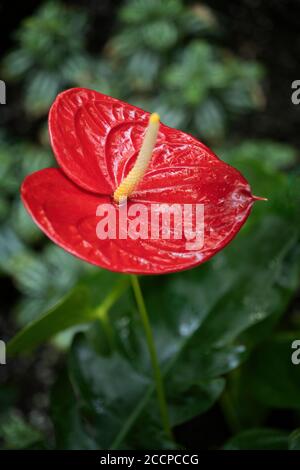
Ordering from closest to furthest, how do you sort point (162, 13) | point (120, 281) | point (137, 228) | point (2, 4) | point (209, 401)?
1. point (137, 228)
2. point (209, 401)
3. point (120, 281)
4. point (162, 13)
5. point (2, 4)

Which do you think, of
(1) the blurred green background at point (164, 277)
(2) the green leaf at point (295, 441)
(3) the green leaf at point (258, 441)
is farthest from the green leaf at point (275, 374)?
(2) the green leaf at point (295, 441)

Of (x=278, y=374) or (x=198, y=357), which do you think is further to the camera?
(x=278, y=374)

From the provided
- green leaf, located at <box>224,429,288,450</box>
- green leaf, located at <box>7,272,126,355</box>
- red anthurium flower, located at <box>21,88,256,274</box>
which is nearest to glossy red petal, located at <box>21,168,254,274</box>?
red anthurium flower, located at <box>21,88,256,274</box>

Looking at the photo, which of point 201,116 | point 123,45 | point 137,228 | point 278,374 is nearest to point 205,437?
point 278,374

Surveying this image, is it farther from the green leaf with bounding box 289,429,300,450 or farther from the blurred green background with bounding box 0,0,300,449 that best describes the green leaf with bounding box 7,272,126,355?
the green leaf with bounding box 289,429,300,450

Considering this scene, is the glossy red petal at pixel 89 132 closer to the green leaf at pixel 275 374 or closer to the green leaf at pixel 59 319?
the green leaf at pixel 59 319

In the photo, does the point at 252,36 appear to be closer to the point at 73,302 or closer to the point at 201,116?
the point at 201,116

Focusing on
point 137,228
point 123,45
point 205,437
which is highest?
point 123,45

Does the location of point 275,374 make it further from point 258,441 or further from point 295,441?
point 295,441
